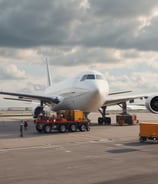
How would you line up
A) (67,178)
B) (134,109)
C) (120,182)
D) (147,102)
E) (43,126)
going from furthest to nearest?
1. (134,109)
2. (147,102)
3. (43,126)
4. (67,178)
5. (120,182)

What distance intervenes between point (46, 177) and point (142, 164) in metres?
4.09

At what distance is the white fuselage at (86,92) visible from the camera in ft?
113

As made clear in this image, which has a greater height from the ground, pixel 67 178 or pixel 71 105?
pixel 71 105

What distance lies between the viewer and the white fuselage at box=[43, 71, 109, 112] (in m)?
34.6

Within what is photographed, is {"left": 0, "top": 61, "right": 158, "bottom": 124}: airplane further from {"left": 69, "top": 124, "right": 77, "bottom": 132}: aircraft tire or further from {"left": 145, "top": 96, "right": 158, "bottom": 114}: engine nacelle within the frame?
{"left": 69, "top": 124, "right": 77, "bottom": 132}: aircraft tire

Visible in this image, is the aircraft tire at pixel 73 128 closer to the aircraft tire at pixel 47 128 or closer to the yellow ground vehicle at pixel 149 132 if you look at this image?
the aircraft tire at pixel 47 128

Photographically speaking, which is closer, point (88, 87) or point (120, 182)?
point (120, 182)

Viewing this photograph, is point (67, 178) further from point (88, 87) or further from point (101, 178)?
point (88, 87)

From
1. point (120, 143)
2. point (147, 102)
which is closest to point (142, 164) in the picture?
point (120, 143)

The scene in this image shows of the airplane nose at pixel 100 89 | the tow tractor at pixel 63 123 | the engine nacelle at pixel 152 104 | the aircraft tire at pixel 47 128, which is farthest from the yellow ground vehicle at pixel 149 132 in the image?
the airplane nose at pixel 100 89

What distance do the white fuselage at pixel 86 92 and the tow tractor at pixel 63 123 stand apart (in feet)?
10.4

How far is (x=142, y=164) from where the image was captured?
1395 centimetres

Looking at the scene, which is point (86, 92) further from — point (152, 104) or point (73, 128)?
point (152, 104)

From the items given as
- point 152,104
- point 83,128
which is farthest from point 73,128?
point 152,104
